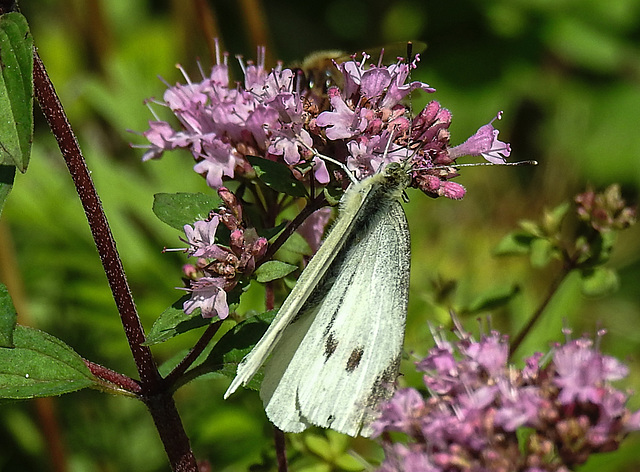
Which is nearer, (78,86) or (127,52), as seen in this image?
(78,86)

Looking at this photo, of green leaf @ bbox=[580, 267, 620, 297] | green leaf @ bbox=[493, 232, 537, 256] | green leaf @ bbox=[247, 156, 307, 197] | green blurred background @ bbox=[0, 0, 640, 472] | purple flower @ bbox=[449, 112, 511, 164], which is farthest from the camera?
green blurred background @ bbox=[0, 0, 640, 472]

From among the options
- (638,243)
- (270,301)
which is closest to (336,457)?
→ (270,301)

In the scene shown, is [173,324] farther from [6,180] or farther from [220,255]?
[6,180]

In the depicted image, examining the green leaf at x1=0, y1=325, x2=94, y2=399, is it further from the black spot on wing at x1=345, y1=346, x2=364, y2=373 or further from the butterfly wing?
the black spot on wing at x1=345, y1=346, x2=364, y2=373

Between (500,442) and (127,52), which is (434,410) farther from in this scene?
(127,52)

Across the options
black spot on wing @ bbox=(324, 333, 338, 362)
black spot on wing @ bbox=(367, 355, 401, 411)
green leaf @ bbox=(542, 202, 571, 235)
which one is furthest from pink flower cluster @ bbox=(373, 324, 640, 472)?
green leaf @ bbox=(542, 202, 571, 235)
